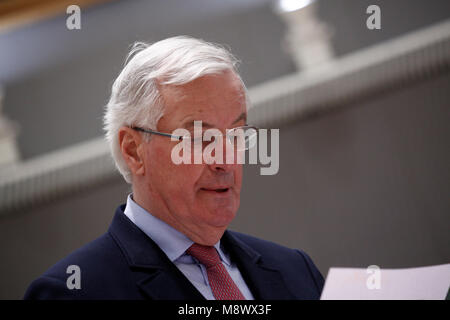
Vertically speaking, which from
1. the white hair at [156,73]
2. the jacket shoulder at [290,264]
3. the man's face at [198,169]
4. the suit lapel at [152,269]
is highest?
the white hair at [156,73]

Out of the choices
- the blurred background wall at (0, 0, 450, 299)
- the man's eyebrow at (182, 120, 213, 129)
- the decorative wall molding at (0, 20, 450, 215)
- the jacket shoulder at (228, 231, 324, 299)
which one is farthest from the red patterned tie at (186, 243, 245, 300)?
the decorative wall molding at (0, 20, 450, 215)

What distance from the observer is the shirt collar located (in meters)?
1.13

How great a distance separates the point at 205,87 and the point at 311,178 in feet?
4.15

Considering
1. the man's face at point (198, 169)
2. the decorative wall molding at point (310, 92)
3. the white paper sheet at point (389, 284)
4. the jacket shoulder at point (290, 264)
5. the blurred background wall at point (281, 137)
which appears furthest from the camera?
the decorative wall molding at point (310, 92)

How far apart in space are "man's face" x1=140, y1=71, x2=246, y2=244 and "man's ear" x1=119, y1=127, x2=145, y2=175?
25mm

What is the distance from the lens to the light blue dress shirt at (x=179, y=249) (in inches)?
43.8

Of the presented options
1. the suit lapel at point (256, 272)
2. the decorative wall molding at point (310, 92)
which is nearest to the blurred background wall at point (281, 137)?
the decorative wall molding at point (310, 92)

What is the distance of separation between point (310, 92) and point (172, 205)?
139 cm

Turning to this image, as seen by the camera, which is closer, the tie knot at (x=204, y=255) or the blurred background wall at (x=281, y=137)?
the tie knot at (x=204, y=255)

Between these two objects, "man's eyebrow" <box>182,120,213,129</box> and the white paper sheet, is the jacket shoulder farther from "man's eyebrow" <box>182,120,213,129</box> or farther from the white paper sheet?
"man's eyebrow" <box>182,120,213,129</box>

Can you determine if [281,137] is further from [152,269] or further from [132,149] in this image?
[152,269]

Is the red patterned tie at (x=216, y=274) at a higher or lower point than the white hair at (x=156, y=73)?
lower

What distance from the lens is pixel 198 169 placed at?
1.11 metres

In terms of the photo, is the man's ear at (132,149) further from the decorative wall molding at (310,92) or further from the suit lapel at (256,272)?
the decorative wall molding at (310,92)
